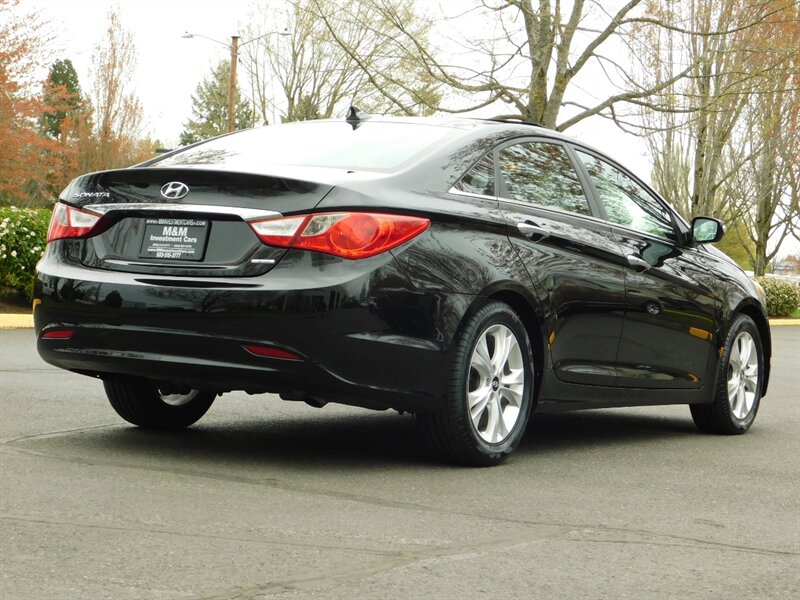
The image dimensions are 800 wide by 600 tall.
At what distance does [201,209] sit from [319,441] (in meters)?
1.63

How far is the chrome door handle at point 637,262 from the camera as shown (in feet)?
22.3

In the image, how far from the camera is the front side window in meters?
6.93

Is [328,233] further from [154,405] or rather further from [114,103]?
[114,103]

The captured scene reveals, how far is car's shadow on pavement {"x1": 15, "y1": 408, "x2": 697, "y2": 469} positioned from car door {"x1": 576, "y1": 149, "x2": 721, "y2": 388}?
1.48 feet

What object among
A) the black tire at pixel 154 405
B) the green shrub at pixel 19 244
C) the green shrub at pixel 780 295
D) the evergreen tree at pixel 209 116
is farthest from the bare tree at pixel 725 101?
the evergreen tree at pixel 209 116

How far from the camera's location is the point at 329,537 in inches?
166

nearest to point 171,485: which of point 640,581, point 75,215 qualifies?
point 75,215

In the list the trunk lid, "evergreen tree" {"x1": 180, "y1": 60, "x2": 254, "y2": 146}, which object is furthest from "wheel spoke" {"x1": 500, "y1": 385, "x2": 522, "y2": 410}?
"evergreen tree" {"x1": 180, "y1": 60, "x2": 254, "y2": 146}

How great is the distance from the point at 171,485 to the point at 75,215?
1.41 m

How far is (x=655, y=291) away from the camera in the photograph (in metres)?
6.98

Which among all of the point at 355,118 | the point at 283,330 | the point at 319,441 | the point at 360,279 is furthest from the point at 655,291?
the point at 283,330

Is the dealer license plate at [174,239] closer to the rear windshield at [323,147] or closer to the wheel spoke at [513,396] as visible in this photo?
the rear windshield at [323,147]

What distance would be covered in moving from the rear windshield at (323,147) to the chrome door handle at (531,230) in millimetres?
552

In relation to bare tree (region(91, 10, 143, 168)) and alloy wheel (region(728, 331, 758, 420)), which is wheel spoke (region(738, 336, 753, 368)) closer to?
alloy wheel (region(728, 331, 758, 420))
